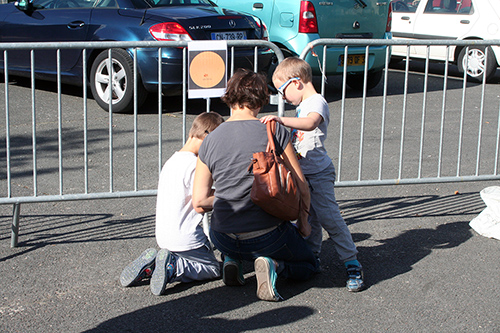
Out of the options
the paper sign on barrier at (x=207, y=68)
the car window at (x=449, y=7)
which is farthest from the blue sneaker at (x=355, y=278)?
the car window at (x=449, y=7)

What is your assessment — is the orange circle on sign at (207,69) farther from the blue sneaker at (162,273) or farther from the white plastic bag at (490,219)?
the white plastic bag at (490,219)

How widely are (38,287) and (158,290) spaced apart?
727 mm

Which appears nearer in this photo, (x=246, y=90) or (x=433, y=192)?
(x=246, y=90)

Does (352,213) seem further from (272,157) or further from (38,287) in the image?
(38,287)

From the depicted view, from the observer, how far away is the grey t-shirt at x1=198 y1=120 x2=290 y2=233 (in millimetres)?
3373

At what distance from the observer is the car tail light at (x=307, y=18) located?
920 cm

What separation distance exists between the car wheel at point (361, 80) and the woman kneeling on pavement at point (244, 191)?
7291 mm

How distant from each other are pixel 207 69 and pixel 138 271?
147cm

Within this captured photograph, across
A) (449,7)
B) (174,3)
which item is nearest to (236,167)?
(174,3)

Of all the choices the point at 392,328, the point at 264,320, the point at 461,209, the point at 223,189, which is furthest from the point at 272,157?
the point at 461,209

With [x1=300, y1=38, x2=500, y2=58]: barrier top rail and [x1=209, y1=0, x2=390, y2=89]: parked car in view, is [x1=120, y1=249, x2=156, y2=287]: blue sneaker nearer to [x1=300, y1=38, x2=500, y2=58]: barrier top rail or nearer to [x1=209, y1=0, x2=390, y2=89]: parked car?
[x1=300, y1=38, x2=500, y2=58]: barrier top rail

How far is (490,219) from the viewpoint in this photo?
15.1ft

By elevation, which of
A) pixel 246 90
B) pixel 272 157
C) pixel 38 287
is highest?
pixel 246 90

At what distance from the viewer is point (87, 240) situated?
14.4 ft
